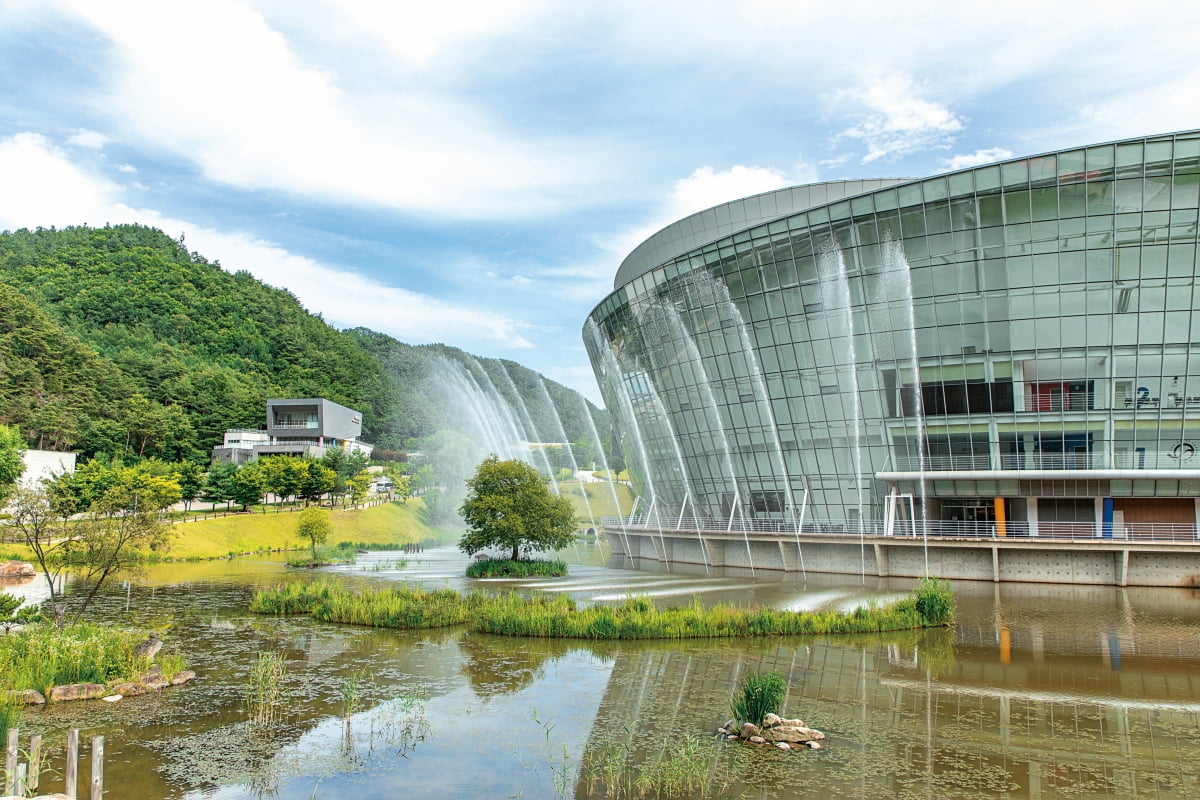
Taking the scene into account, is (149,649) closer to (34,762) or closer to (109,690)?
(109,690)

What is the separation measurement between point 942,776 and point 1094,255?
39926 mm

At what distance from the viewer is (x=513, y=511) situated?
1853 inches

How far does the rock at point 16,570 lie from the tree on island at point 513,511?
2573 centimetres

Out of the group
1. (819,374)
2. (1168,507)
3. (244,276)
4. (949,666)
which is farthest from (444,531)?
(244,276)

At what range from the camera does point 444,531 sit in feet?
334

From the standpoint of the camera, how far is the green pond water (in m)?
13.7

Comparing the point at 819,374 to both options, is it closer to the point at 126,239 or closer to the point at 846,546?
the point at 846,546

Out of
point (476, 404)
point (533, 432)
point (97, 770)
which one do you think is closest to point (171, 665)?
point (97, 770)

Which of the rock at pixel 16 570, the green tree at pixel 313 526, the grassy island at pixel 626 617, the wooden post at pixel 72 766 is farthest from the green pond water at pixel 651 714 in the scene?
the green tree at pixel 313 526

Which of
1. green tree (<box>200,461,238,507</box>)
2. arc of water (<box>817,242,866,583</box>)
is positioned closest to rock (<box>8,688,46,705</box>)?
arc of water (<box>817,242,866,583</box>)

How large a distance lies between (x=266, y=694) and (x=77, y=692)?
439 cm

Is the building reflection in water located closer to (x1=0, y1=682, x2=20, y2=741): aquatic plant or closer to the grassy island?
the grassy island

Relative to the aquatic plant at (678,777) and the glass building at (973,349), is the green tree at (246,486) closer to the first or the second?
the glass building at (973,349)

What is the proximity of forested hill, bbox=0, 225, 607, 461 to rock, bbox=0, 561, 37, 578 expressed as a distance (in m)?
55.5
